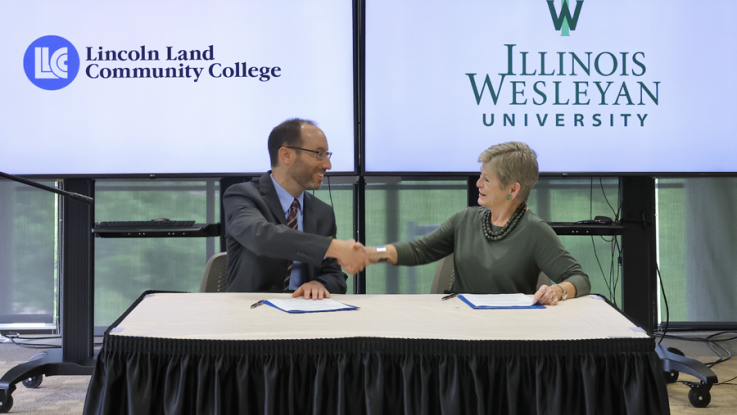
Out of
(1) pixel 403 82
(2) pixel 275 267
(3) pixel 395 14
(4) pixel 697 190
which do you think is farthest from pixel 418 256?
(4) pixel 697 190

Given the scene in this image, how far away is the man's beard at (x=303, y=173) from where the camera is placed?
7.88 ft

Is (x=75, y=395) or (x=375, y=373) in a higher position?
(x=375, y=373)

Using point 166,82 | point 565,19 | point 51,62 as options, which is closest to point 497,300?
point 565,19

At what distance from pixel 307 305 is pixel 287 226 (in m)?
0.54

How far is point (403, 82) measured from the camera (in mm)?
3148

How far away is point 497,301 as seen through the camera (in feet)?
6.05

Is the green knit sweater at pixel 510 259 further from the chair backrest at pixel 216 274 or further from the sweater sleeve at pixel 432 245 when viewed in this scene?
the chair backrest at pixel 216 274

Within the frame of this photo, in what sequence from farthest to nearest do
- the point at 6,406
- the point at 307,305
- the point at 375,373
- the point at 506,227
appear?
the point at 6,406 → the point at 506,227 → the point at 307,305 → the point at 375,373

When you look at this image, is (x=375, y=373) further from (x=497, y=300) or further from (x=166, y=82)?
(x=166, y=82)

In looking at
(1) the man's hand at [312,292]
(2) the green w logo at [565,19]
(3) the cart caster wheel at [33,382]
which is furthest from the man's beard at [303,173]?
(3) the cart caster wheel at [33,382]

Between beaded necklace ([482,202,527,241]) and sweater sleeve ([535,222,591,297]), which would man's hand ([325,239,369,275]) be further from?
sweater sleeve ([535,222,591,297])

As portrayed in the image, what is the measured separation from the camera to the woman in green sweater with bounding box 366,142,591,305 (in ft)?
6.93

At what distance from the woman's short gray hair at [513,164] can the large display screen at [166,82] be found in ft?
3.51

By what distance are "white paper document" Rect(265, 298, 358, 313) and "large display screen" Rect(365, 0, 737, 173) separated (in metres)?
1.43
